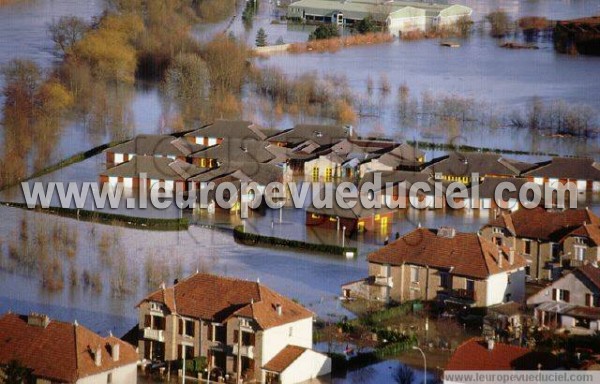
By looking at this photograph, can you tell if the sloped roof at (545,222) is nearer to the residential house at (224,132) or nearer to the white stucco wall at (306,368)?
the white stucco wall at (306,368)

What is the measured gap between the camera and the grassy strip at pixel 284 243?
337 inches

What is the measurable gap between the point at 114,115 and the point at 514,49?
944 centimetres

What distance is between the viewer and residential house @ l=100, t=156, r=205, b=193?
10.3m

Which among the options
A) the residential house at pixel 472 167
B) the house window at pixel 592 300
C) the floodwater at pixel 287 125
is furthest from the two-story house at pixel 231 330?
the residential house at pixel 472 167

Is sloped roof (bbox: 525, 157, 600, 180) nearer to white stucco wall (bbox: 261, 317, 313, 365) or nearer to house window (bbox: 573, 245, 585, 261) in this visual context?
house window (bbox: 573, 245, 585, 261)

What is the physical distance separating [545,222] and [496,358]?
6.96 feet

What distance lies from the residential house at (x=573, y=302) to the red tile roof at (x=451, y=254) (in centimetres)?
28

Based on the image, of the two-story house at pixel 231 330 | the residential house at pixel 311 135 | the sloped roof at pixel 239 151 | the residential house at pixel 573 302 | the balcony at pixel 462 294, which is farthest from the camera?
the residential house at pixel 311 135

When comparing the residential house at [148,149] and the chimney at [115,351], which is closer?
the chimney at [115,351]

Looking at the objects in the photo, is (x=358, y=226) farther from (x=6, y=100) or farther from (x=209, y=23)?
(x=209, y=23)

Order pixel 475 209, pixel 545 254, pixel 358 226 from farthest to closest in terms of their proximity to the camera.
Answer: pixel 475 209, pixel 358 226, pixel 545 254

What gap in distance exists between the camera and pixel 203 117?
43.0 feet

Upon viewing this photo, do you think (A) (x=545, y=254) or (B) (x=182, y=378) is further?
(A) (x=545, y=254)

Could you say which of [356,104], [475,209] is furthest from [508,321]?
[356,104]
